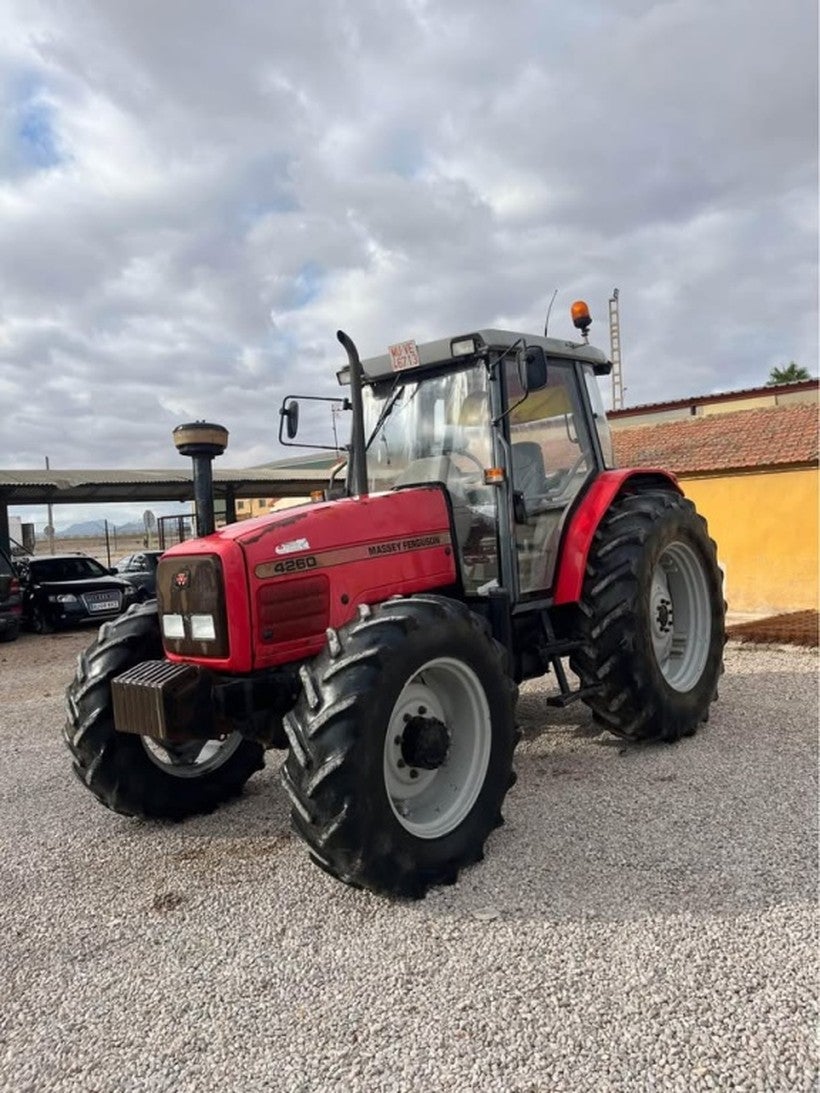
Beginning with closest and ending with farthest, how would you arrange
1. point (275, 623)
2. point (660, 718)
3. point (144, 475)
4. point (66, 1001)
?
1. point (66, 1001)
2. point (275, 623)
3. point (660, 718)
4. point (144, 475)

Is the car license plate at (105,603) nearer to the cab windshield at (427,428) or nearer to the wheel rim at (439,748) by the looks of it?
the cab windshield at (427,428)

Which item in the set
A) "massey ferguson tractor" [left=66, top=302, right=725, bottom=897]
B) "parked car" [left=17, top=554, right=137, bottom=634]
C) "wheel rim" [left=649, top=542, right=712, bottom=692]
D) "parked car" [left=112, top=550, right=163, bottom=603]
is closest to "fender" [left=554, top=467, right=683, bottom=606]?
"massey ferguson tractor" [left=66, top=302, right=725, bottom=897]

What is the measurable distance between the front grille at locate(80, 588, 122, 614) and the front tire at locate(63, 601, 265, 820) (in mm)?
11068

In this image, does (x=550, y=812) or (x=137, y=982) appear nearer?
(x=137, y=982)

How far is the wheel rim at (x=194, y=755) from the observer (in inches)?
169

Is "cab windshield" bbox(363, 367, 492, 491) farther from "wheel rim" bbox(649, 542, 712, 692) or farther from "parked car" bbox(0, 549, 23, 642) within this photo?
"parked car" bbox(0, 549, 23, 642)

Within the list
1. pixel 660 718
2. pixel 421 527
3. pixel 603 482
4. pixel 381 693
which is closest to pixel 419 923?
pixel 381 693

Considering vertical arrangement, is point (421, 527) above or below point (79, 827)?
above

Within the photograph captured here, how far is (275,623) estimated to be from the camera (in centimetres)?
359

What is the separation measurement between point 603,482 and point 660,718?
1.46 meters

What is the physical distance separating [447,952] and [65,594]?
13207 millimetres

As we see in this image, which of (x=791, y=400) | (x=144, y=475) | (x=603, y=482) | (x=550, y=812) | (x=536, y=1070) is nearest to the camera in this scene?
(x=536, y=1070)

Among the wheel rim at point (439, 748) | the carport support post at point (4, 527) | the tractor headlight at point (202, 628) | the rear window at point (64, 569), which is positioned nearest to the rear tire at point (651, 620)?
the wheel rim at point (439, 748)

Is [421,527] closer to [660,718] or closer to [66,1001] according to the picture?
[660,718]
